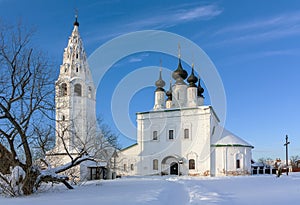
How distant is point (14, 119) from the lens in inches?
510

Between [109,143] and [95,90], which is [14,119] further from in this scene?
[95,90]

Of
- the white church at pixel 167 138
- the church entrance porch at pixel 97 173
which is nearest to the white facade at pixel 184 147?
the white church at pixel 167 138

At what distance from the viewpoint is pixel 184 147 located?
3759 cm

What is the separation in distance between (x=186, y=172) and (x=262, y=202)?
2719 cm

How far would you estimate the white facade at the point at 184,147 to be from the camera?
36500 mm

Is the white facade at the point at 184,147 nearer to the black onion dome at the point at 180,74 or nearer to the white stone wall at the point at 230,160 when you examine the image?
the white stone wall at the point at 230,160

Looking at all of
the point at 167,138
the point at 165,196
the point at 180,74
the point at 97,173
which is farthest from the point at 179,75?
the point at 165,196

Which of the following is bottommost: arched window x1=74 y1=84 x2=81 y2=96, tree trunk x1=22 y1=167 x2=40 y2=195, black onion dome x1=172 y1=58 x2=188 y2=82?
tree trunk x1=22 y1=167 x2=40 y2=195

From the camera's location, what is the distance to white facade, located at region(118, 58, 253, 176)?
36.5m

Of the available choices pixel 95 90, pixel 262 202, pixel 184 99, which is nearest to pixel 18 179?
pixel 262 202

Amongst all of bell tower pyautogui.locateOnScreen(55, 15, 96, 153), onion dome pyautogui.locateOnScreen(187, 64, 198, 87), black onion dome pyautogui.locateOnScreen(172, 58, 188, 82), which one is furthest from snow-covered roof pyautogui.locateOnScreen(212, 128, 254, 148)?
bell tower pyautogui.locateOnScreen(55, 15, 96, 153)

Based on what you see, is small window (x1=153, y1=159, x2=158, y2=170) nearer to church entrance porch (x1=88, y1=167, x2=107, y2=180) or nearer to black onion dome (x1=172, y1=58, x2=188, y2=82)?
church entrance porch (x1=88, y1=167, x2=107, y2=180)

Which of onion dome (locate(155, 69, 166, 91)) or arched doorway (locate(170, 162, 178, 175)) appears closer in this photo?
arched doorway (locate(170, 162, 178, 175))

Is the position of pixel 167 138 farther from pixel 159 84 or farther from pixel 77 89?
pixel 77 89
